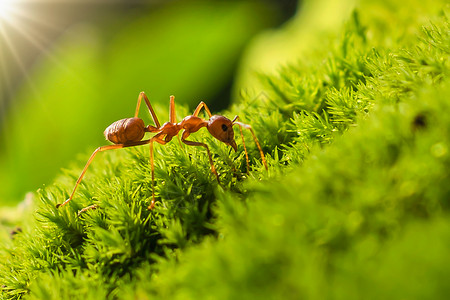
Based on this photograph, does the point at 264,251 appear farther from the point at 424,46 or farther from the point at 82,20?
the point at 82,20

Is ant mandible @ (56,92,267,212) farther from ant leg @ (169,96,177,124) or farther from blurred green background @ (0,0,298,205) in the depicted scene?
blurred green background @ (0,0,298,205)

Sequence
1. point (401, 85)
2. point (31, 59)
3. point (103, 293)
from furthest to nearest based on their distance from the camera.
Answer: point (31, 59) → point (401, 85) → point (103, 293)

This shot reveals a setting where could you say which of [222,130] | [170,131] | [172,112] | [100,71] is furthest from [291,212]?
[100,71]

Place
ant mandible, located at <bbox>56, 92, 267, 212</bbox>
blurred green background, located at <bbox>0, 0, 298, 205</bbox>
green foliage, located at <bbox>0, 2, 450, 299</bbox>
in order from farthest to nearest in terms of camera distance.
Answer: blurred green background, located at <bbox>0, 0, 298, 205</bbox>, ant mandible, located at <bbox>56, 92, 267, 212</bbox>, green foliage, located at <bbox>0, 2, 450, 299</bbox>

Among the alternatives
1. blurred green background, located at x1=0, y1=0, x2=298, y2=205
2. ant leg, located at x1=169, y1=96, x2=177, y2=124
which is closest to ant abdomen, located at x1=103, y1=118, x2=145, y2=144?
ant leg, located at x1=169, y1=96, x2=177, y2=124

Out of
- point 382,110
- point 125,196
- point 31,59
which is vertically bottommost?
point 382,110

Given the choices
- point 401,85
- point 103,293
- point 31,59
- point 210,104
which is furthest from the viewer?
point 31,59

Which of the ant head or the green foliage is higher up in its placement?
the ant head

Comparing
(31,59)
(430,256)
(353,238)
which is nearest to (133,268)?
(353,238)
